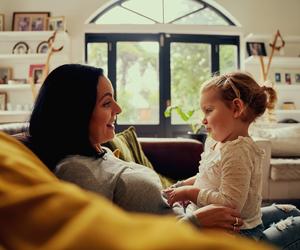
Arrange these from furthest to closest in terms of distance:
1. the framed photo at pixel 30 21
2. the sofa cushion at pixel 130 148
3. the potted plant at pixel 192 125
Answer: the framed photo at pixel 30 21, the potted plant at pixel 192 125, the sofa cushion at pixel 130 148

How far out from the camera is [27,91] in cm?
→ 512

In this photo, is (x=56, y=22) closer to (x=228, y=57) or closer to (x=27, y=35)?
(x=27, y=35)

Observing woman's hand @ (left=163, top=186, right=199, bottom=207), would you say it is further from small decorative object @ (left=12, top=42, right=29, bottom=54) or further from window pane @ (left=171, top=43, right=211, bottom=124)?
small decorative object @ (left=12, top=42, right=29, bottom=54)

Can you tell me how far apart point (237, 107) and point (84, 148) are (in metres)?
0.57

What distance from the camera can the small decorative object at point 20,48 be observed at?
5.02 m

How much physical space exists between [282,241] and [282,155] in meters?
2.83

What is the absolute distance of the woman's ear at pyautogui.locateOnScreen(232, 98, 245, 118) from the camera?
49.1 inches

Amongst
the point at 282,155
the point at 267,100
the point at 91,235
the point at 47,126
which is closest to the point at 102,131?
the point at 47,126

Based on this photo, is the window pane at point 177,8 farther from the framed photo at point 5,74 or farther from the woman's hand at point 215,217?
the woman's hand at point 215,217

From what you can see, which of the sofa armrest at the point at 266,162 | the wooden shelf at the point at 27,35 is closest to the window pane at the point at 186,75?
the wooden shelf at the point at 27,35

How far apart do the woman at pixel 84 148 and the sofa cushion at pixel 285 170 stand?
2.59 meters

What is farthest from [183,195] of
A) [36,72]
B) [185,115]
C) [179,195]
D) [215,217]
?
[36,72]

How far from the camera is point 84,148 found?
1011mm

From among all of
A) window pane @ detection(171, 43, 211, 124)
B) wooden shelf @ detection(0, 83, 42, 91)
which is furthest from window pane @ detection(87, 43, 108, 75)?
window pane @ detection(171, 43, 211, 124)
